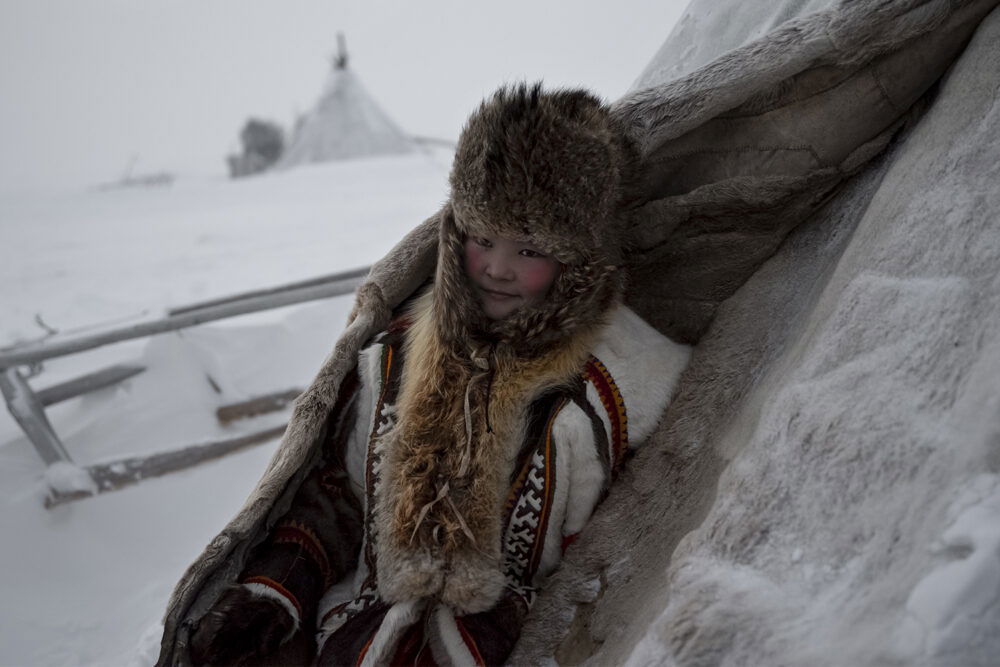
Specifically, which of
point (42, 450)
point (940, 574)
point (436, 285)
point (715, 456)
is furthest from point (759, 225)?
point (42, 450)

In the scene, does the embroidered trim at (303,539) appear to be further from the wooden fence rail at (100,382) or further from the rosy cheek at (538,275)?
the wooden fence rail at (100,382)

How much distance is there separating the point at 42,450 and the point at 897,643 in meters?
2.50

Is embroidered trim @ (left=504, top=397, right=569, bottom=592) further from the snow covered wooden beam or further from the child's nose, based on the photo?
the snow covered wooden beam

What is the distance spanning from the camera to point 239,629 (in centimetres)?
91

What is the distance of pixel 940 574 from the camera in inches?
17.8

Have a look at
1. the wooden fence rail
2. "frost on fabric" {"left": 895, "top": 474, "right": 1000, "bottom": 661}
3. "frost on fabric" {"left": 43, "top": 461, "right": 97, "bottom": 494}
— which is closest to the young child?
"frost on fabric" {"left": 895, "top": 474, "right": 1000, "bottom": 661}

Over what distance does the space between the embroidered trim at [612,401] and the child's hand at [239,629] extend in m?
0.55

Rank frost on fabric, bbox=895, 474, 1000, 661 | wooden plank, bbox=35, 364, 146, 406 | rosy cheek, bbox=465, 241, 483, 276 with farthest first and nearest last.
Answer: wooden plank, bbox=35, 364, 146, 406 → rosy cheek, bbox=465, 241, 483, 276 → frost on fabric, bbox=895, 474, 1000, 661

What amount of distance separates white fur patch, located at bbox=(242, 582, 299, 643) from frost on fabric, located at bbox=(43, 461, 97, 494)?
154cm

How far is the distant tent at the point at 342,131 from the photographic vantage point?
959 centimetres

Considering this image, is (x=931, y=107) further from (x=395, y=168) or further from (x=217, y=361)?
(x=395, y=168)

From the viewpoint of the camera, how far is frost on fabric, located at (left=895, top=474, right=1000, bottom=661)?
1.39 feet

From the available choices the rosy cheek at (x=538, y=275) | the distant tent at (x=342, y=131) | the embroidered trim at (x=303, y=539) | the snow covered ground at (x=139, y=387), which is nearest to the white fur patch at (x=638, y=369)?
the rosy cheek at (x=538, y=275)

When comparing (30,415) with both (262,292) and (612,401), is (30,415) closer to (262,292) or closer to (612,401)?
(262,292)
